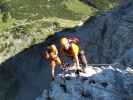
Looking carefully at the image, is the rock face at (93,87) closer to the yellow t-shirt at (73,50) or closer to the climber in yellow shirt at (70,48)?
the climber in yellow shirt at (70,48)

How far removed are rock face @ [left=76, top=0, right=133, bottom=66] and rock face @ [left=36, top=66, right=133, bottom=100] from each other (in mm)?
26681

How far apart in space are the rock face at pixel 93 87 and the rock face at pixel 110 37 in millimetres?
26681

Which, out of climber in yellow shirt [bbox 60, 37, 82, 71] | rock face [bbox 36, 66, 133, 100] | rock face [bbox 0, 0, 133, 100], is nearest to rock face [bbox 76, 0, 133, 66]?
rock face [bbox 0, 0, 133, 100]

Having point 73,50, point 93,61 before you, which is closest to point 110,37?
point 93,61

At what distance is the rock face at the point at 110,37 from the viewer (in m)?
68.8

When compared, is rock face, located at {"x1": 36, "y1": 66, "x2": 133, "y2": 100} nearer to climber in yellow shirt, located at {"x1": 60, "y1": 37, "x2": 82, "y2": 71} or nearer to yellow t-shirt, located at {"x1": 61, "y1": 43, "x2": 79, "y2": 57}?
climber in yellow shirt, located at {"x1": 60, "y1": 37, "x2": 82, "y2": 71}

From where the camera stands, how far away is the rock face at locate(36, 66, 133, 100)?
35.0 meters

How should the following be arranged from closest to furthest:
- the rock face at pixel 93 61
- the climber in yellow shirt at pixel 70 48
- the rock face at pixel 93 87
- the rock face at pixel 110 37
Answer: the rock face at pixel 93 87, the climber in yellow shirt at pixel 70 48, the rock face at pixel 93 61, the rock face at pixel 110 37

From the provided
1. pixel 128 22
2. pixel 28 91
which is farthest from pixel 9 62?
pixel 128 22

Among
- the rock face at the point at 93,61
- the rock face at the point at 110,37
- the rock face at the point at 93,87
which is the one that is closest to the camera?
the rock face at the point at 93,87

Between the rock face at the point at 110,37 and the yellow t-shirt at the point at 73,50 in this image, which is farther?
the rock face at the point at 110,37

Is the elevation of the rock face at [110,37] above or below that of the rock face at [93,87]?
below

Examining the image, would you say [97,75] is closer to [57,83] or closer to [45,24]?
[57,83]

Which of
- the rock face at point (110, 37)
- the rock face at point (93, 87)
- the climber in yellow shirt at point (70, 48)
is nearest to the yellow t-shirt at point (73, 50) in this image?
the climber in yellow shirt at point (70, 48)
